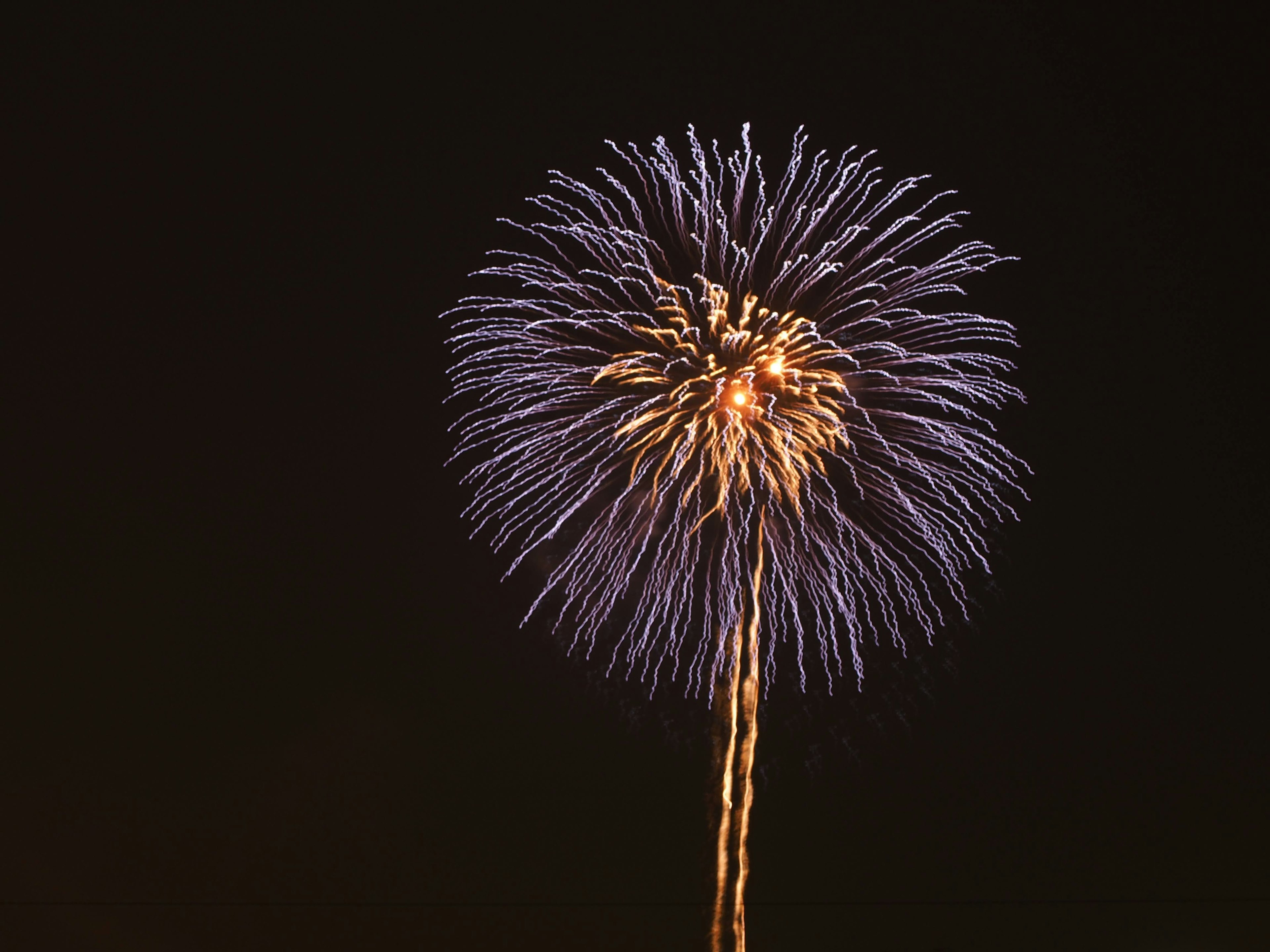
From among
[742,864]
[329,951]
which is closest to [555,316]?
[742,864]

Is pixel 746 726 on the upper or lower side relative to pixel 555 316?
lower

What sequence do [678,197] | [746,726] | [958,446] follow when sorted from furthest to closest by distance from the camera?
1. [746,726]
2. [958,446]
3. [678,197]

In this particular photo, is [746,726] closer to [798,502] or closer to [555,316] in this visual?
[798,502]
